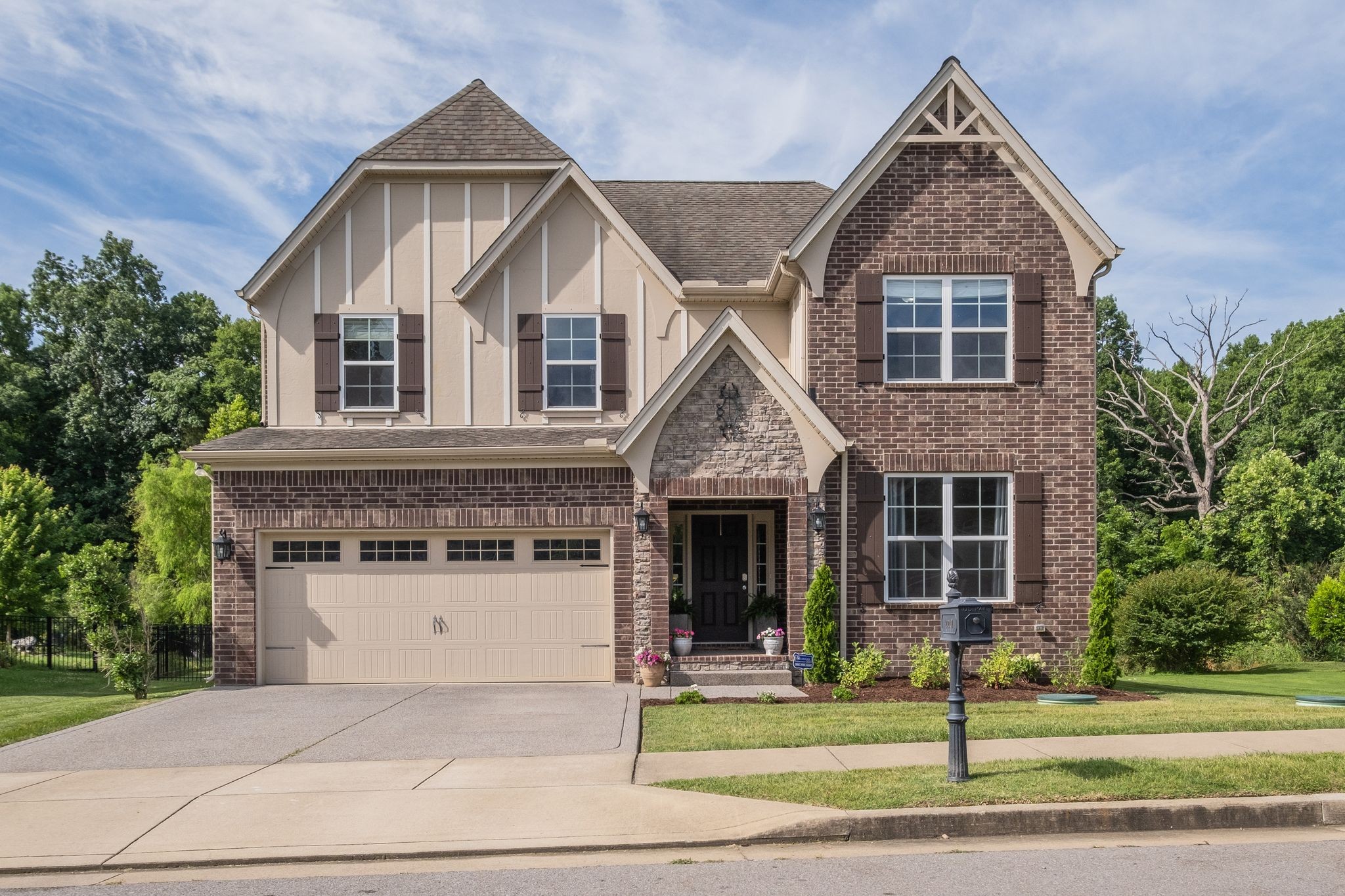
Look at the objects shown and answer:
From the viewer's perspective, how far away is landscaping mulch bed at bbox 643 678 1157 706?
1382 cm

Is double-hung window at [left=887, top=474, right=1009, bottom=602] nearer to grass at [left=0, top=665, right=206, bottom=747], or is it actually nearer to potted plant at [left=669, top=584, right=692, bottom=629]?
potted plant at [left=669, top=584, right=692, bottom=629]

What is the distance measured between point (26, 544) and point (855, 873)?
26.2 metres

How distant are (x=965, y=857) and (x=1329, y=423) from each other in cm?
4307

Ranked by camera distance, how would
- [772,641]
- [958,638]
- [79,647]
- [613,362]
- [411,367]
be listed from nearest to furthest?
[958,638] → [772,641] → [613,362] → [411,367] → [79,647]

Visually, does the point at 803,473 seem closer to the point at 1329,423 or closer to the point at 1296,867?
the point at 1296,867

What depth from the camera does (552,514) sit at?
15.8 meters

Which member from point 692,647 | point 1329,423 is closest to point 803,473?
point 692,647

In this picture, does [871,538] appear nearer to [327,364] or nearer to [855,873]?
[855,873]

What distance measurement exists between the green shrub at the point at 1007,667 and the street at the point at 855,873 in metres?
7.24

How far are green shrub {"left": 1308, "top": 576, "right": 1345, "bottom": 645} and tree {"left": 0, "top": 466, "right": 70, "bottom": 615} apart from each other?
97.3 feet

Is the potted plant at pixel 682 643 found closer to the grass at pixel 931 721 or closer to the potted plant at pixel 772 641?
the potted plant at pixel 772 641

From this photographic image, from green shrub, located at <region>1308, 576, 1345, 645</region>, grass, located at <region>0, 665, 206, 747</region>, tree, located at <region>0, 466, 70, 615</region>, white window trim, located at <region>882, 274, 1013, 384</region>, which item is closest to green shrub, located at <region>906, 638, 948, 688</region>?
white window trim, located at <region>882, 274, 1013, 384</region>

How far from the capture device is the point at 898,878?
667 centimetres

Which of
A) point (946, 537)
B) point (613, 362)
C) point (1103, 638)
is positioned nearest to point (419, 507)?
point (613, 362)
